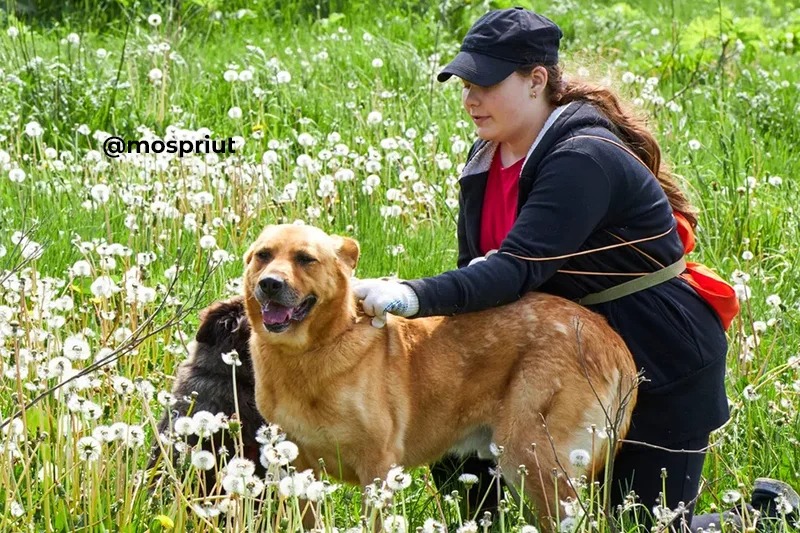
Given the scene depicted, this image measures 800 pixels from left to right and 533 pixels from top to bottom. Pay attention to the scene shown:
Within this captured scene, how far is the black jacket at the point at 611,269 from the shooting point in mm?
4430

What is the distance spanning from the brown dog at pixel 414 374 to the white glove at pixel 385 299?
7 cm

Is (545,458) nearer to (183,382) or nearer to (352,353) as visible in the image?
(352,353)

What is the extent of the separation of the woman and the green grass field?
0.42m

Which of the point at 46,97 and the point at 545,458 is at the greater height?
the point at 46,97

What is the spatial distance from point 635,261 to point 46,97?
197 inches

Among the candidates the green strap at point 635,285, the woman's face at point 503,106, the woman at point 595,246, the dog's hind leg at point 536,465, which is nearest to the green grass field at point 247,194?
the dog's hind leg at point 536,465

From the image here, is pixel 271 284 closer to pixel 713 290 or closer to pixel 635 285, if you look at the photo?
pixel 635 285

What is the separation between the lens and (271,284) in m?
4.28

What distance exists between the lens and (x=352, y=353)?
4.49 metres

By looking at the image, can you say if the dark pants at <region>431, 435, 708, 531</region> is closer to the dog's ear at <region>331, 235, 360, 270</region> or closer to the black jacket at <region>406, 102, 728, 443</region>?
the black jacket at <region>406, 102, 728, 443</region>

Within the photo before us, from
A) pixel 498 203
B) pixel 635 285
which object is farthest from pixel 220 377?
pixel 635 285

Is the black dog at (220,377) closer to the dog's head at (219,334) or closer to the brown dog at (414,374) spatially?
the dog's head at (219,334)

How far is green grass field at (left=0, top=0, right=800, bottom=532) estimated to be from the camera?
410 cm

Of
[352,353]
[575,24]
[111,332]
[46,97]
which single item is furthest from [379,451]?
[575,24]
